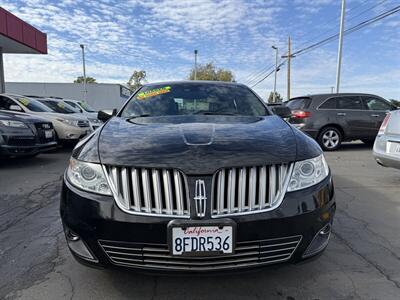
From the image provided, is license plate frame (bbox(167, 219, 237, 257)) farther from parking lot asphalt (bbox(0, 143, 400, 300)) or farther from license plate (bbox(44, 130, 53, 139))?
license plate (bbox(44, 130, 53, 139))

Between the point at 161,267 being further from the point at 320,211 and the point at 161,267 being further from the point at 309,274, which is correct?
the point at 309,274

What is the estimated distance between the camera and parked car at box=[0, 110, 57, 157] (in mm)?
6957

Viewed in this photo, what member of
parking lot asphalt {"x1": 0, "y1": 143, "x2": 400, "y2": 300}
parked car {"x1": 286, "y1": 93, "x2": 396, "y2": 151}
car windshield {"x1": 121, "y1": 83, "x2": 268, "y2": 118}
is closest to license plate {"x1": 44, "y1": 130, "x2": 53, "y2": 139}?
parking lot asphalt {"x1": 0, "y1": 143, "x2": 400, "y2": 300}

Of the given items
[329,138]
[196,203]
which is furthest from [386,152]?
[329,138]

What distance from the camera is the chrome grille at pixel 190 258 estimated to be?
215 centimetres

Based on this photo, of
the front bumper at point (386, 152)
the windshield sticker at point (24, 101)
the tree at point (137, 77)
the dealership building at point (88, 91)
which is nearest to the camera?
the front bumper at point (386, 152)

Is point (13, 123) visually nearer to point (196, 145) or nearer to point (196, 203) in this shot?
point (196, 145)

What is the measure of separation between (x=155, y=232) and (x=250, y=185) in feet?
2.02

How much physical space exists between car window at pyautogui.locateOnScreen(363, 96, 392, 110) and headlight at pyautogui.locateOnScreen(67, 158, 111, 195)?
32.6ft

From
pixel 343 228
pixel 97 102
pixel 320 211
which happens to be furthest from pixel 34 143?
pixel 97 102

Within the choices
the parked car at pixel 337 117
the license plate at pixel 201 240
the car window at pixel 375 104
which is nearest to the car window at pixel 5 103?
the parked car at pixel 337 117

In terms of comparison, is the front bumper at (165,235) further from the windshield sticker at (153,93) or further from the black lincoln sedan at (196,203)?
the windshield sticker at (153,93)

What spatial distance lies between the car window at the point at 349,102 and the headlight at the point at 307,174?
8585 millimetres

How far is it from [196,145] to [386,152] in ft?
13.9
